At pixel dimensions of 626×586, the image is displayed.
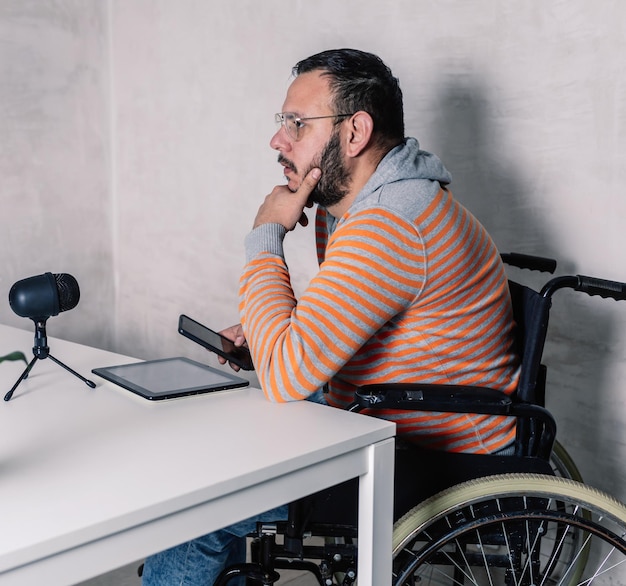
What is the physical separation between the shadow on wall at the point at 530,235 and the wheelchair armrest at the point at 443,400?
697 mm

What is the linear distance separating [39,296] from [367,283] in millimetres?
501

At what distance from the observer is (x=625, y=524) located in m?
1.08

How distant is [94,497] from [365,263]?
0.56m

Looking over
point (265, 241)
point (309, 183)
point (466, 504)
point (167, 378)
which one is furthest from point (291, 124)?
point (466, 504)

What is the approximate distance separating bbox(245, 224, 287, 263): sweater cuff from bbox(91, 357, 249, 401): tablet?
0.22 meters

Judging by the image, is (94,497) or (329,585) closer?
(94,497)

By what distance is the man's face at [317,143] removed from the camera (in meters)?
1.42

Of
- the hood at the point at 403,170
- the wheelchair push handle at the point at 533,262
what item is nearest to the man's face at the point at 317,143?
the hood at the point at 403,170

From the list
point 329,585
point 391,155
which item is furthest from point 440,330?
point 329,585

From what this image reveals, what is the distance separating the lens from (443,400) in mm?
1139

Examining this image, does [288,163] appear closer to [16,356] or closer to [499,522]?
[16,356]

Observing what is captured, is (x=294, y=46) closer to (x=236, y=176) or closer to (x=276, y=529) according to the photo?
(x=236, y=176)

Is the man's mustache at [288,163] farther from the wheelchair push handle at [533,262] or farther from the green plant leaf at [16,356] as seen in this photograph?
the green plant leaf at [16,356]

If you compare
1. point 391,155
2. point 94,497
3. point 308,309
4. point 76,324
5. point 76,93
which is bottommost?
point 76,324
